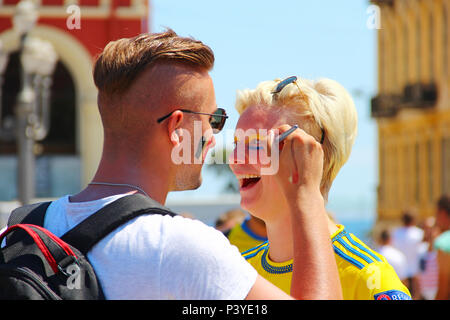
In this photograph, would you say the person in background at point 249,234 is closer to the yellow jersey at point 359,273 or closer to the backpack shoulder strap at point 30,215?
the yellow jersey at point 359,273

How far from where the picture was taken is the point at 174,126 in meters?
1.82

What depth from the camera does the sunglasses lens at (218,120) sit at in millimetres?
1927

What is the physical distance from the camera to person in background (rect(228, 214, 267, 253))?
491 cm

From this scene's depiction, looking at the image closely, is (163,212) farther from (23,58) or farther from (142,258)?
(23,58)

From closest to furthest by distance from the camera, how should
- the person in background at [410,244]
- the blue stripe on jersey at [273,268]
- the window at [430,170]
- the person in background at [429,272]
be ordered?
the blue stripe on jersey at [273,268]
the person in background at [429,272]
the person in background at [410,244]
the window at [430,170]

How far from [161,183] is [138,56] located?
0.31 metres

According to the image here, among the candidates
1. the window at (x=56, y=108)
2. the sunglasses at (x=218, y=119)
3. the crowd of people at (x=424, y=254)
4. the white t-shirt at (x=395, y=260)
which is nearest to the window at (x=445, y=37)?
the window at (x=56, y=108)

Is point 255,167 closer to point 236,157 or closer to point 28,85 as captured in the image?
point 236,157

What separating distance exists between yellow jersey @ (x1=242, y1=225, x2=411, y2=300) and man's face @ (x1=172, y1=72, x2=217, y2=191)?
625 millimetres

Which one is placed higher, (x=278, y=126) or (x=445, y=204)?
(x=278, y=126)

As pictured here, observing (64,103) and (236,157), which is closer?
(236,157)

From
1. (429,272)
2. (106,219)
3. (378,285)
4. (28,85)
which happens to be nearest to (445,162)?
(28,85)

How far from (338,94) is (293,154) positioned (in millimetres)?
780

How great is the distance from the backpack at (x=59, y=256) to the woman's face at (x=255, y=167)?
32.3 inches
